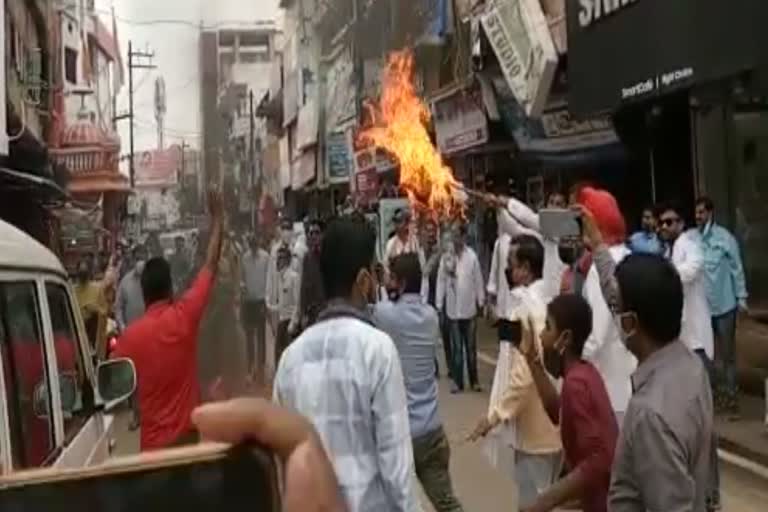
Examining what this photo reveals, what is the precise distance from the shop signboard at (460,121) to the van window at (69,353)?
15.0 meters

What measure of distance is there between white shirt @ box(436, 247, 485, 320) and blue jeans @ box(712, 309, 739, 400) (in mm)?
3964

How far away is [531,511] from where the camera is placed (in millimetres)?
4895

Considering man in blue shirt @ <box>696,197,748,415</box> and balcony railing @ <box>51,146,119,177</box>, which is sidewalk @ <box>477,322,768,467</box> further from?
balcony railing @ <box>51,146,119,177</box>

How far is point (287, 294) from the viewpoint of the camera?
612 inches

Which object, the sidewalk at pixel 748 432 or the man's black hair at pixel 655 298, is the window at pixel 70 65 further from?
the man's black hair at pixel 655 298

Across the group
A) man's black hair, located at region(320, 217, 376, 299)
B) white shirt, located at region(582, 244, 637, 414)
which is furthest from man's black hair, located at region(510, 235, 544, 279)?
man's black hair, located at region(320, 217, 376, 299)

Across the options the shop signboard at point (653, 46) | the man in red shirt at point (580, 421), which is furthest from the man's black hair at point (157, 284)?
the shop signboard at point (653, 46)

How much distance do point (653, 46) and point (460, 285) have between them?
3.55 metres

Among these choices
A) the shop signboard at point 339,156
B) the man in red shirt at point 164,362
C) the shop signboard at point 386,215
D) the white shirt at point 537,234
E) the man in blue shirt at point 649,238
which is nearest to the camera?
the man in red shirt at point 164,362

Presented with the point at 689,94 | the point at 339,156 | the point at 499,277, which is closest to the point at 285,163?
the point at 339,156

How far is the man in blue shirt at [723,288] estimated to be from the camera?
1061 centimetres

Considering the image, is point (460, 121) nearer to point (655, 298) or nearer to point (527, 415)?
point (527, 415)

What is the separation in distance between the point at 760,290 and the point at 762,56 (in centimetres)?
425

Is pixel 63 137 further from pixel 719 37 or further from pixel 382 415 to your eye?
pixel 382 415
